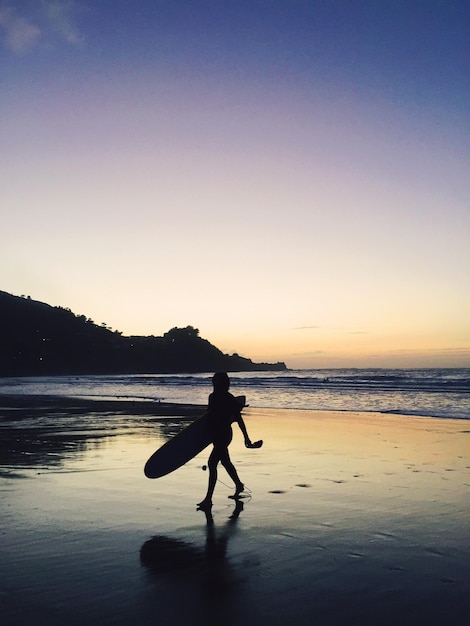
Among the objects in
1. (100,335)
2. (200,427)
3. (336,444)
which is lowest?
(336,444)

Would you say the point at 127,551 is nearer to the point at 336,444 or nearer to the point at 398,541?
the point at 398,541

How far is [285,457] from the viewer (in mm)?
12344

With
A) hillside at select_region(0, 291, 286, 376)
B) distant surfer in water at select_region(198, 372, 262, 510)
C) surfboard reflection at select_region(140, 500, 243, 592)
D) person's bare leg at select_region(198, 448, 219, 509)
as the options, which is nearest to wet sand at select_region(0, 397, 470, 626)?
surfboard reflection at select_region(140, 500, 243, 592)

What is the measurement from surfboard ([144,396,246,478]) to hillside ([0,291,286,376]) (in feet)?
398

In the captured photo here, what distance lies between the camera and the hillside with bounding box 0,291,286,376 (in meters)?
135

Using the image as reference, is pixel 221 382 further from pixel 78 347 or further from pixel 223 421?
pixel 78 347

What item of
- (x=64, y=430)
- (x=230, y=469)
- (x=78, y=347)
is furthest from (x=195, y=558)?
(x=78, y=347)

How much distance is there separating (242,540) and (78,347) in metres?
155

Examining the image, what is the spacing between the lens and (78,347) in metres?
154

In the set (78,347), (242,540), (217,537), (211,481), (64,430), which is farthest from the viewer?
(78,347)

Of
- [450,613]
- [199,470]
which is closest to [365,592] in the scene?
[450,613]

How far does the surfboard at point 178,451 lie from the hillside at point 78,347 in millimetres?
121417

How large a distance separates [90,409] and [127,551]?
21515mm

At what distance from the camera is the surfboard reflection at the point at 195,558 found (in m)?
5.16
